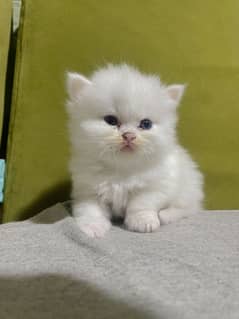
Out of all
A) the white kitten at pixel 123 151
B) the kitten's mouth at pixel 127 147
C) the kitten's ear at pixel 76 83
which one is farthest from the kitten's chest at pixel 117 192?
the kitten's ear at pixel 76 83

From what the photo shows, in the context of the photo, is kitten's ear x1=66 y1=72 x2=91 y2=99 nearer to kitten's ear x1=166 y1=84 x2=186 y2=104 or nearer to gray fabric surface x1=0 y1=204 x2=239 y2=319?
kitten's ear x1=166 y1=84 x2=186 y2=104

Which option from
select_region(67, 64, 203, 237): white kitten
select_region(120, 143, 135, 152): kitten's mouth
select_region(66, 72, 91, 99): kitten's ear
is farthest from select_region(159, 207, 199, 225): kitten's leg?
select_region(66, 72, 91, 99): kitten's ear

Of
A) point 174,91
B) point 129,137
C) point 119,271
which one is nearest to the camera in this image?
point 119,271

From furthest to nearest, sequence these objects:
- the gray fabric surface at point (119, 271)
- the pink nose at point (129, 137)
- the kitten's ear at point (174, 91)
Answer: the kitten's ear at point (174, 91) → the pink nose at point (129, 137) → the gray fabric surface at point (119, 271)

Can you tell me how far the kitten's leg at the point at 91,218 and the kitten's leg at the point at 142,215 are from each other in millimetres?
65

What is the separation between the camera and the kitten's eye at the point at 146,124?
1147 mm

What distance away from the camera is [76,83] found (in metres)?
1.17

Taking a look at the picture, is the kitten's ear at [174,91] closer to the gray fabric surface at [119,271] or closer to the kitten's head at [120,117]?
the kitten's head at [120,117]

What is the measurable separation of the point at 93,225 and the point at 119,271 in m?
0.24

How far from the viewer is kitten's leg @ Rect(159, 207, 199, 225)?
1225 millimetres

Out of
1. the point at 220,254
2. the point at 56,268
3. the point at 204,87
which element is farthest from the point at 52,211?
the point at 204,87

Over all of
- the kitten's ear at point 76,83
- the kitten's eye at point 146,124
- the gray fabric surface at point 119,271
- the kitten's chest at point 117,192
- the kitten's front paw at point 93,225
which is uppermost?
the kitten's ear at point 76,83

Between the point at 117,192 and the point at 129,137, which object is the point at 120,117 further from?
the point at 117,192

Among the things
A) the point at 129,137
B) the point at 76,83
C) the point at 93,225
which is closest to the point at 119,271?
the point at 93,225
